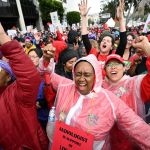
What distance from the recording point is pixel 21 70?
196cm

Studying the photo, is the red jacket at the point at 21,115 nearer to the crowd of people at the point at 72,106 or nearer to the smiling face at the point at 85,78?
the crowd of people at the point at 72,106

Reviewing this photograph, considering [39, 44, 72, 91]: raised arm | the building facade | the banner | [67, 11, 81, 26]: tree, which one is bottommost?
[67, 11, 81, 26]: tree

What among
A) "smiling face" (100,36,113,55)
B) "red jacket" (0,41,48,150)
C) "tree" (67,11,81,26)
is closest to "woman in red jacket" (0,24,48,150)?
"red jacket" (0,41,48,150)

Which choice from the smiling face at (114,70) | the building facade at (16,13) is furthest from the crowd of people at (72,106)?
the building facade at (16,13)

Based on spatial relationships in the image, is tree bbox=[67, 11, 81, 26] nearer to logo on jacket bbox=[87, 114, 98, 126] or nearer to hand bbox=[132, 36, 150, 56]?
hand bbox=[132, 36, 150, 56]

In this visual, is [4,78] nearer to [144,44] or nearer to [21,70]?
[21,70]

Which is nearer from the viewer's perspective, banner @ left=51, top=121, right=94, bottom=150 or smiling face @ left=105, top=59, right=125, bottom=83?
banner @ left=51, top=121, right=94, bottom=150

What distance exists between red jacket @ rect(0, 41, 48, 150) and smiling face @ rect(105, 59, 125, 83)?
0.96 meters

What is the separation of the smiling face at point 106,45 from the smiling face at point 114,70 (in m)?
1.17

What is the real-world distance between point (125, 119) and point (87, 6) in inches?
107

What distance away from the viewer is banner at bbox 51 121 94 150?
2.17m

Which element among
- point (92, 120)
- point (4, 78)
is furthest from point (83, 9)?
point (92, 120)

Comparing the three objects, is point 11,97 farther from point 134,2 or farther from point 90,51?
point 134,2

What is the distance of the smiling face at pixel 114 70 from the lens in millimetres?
2889
